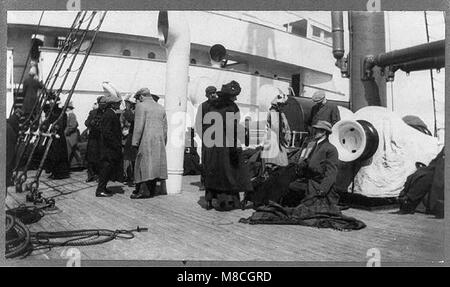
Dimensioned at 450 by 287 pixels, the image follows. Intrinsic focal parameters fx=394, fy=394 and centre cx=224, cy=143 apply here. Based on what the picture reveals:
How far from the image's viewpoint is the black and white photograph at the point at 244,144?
2939 millimetres

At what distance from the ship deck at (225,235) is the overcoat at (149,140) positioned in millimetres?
436

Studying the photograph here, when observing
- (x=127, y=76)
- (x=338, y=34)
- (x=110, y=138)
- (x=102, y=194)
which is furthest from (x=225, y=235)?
(x=127, y=76)

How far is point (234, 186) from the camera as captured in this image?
3898mm

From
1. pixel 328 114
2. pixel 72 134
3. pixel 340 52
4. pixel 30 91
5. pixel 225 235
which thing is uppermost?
pixel 340 52

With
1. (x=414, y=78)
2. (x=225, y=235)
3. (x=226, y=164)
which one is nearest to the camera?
(x=225, y=235)

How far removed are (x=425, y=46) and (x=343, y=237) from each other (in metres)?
1.85

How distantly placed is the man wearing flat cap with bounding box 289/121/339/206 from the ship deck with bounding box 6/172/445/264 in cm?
39

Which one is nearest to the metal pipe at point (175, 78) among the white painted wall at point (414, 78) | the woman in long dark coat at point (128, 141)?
the woman in long dark coat at point (128, 141)

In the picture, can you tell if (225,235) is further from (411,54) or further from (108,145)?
(411,54)

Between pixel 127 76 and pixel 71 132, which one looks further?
pixel 71 132

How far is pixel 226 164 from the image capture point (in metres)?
3.87

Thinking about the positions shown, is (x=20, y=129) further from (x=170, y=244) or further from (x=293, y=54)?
(x=293, y=54)

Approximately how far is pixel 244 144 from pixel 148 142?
1.10 meters
